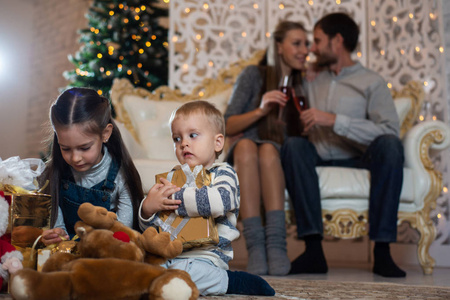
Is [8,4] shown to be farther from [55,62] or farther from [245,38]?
[245,38]

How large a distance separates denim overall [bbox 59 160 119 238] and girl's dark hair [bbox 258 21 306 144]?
3.38ft

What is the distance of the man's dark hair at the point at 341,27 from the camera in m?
2.43

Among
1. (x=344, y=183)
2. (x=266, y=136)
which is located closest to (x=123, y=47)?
(x=266, y=136)

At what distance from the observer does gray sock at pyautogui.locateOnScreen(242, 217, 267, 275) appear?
6.02ft

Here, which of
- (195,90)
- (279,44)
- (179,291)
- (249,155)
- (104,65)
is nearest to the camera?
(179,291)

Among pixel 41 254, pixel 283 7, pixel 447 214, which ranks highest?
pixel 283 7

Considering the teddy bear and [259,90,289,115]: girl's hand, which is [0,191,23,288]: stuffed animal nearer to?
the teddy bear

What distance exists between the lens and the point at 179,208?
1119 mm

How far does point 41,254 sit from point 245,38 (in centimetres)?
213

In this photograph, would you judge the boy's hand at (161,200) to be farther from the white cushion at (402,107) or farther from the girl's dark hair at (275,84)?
the white cushion at (402,107)

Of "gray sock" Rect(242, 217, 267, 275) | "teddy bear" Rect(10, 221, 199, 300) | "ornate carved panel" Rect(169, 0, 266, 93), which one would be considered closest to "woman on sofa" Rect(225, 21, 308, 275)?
"gray sock" Rect(242, 217, 267, 275)

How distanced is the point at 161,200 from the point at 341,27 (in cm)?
165

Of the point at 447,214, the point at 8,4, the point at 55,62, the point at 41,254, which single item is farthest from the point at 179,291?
the point at 8,4

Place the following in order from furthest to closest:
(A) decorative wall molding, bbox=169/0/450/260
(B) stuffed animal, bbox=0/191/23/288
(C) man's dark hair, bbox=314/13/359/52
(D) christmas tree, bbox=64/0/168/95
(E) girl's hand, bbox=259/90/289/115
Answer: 1. (D) christmas tree, bbox=64/0/168/95
2. (A) decorative wall molding, bbox=169/0/450/260
3. (C) man's dark hair, bbox=314/13/359/52
4. (E) girl's hand, bbox=259/90/289/115
5. (B) stuffed animal, bbox=0/191/23/288
